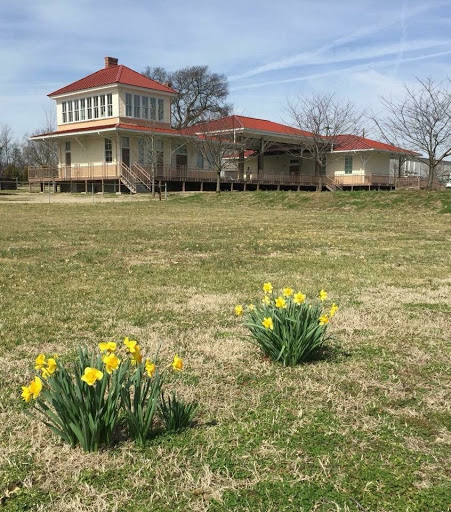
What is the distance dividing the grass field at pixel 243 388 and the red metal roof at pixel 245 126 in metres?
30.6

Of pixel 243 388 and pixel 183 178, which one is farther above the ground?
pixel 183 178

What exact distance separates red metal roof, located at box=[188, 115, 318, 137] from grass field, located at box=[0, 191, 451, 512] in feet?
100

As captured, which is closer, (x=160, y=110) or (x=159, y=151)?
(x=159, y=151)

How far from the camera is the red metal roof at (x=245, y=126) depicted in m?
37.5

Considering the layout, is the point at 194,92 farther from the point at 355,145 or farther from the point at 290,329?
the point at 290,329

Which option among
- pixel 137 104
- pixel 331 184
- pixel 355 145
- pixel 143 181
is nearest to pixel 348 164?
pixel 355 145

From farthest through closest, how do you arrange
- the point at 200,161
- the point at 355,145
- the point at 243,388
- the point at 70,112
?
the point at 355,145 → the point at 200,161 → the point at 70,112 → the point at 243,388

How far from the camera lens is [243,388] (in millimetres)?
3146

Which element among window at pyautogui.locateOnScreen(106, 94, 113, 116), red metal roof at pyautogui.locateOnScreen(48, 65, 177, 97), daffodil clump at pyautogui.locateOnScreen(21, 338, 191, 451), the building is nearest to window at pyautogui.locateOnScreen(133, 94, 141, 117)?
the building

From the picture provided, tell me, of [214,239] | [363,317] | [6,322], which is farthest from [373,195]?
[6,322]

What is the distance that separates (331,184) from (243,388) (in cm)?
4116

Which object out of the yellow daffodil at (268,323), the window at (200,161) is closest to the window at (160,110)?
the window at (200,161)

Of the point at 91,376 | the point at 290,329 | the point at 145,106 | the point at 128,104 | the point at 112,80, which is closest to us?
the point at 91,376

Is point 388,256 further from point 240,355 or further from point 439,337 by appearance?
point 240,355
